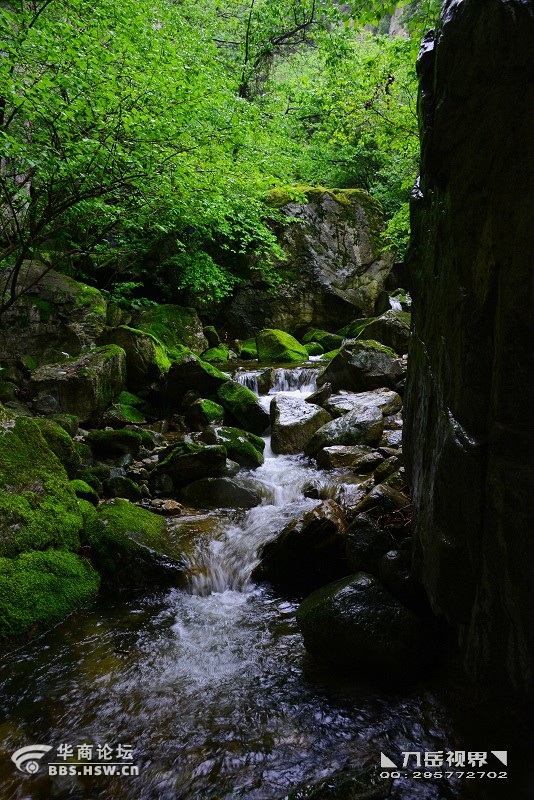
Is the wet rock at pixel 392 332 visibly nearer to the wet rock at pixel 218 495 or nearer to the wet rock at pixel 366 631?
the wet rock at pixel 218 495

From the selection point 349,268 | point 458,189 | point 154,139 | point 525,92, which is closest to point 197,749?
point 458,189

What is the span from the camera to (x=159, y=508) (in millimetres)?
6727

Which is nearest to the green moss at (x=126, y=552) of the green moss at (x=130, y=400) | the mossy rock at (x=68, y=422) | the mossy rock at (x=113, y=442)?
the mossy rock at (x=113, y=442)

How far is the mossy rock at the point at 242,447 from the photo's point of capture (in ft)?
28.3

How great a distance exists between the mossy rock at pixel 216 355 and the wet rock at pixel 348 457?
7.85 m

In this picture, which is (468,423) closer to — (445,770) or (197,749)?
(445,770)

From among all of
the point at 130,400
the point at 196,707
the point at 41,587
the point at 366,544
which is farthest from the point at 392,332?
the point at 196,707

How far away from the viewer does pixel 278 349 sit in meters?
15.6

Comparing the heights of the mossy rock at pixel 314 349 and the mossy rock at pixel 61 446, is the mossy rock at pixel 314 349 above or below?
above

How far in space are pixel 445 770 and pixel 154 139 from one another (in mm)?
8302

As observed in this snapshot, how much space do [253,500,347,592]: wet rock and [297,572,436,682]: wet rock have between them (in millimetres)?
1020

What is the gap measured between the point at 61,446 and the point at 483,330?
18.7 ft

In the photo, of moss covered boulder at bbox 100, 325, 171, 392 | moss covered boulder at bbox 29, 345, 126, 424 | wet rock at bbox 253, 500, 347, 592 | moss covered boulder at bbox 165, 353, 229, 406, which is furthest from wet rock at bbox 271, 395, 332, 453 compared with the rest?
wet rock at bbox 253, 500, 347, 592

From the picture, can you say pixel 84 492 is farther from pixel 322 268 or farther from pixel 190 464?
pixel 322 268
